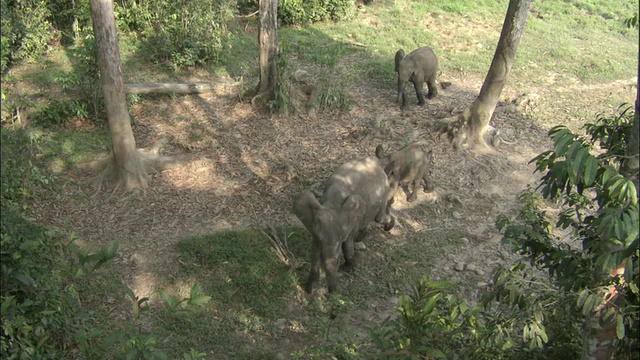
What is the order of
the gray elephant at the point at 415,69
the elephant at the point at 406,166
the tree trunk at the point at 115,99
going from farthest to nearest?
the gray elephant at the point at 415,69 < the elephant at the point at 406,166 < the tree trunk at the point at 115,99

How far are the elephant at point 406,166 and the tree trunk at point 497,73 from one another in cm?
224

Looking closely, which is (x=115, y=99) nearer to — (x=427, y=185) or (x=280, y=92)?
(x=280, y=92)

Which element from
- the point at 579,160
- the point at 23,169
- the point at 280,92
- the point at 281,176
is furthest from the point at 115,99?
the point at 579,160

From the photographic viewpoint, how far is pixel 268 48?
12.6 meters

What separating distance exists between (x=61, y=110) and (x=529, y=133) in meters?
10.1

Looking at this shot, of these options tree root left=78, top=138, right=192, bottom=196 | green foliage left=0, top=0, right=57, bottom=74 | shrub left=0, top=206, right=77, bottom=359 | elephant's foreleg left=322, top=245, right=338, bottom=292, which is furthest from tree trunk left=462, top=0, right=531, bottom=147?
green foliage left=0, top=0, right=57, bottom=74

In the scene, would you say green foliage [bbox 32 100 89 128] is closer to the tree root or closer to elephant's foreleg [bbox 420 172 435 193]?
the tree root

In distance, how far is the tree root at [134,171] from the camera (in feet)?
32.7

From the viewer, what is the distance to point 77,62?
526 inches

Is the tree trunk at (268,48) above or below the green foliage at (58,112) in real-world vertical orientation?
above

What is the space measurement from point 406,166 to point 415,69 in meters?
3.75

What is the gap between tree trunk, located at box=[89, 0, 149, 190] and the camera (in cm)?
904

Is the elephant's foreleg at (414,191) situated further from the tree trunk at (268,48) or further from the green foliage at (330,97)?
the tree trunk at (268,48)

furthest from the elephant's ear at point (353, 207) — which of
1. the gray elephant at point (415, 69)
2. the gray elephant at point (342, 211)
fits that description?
the gray elephant at point (415, 69)
